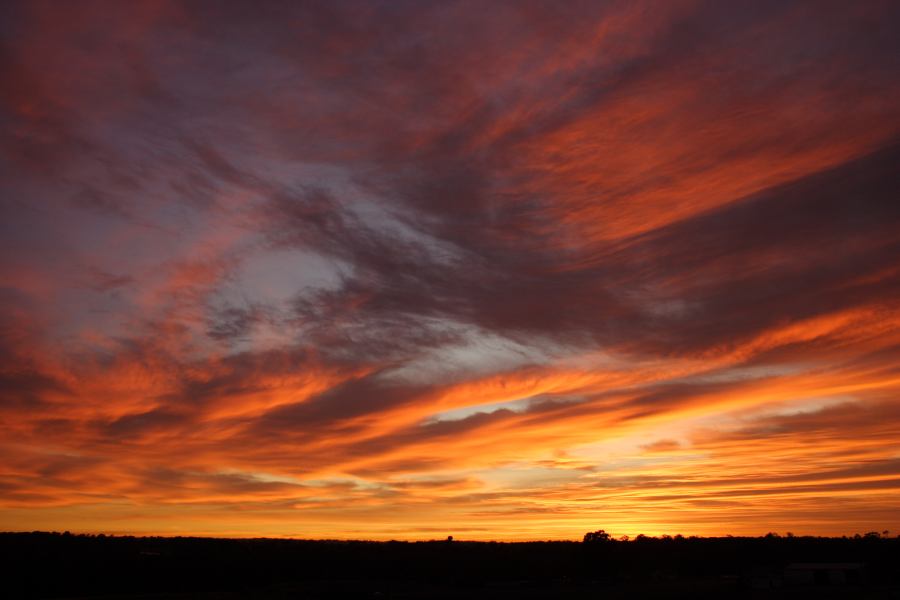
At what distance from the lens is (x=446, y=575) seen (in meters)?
112

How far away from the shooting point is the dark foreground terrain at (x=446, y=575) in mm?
81312

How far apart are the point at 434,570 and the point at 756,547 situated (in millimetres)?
101785

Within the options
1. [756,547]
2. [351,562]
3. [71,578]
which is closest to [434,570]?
[351,562]

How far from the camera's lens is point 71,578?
94.5 meters

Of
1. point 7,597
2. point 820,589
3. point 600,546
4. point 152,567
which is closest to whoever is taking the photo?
point 7,597

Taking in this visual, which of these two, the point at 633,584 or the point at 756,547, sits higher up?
the point at 756,547

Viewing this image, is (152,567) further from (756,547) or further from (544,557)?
(756,547)

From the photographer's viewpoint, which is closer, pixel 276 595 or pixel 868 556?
pixel 276 595

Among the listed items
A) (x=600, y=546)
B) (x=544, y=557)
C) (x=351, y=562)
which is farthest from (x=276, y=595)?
(x=600, y=546)

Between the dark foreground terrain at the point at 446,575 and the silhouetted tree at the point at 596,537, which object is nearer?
the dark foreground terrain at the point at 446,575

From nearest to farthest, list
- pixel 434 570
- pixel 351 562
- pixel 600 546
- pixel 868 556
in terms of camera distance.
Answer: pixel 434 570 < pixel 351 562 < pixel 868 556 < pixel 600 546

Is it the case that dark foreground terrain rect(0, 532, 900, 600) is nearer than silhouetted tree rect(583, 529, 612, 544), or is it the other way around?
dark foreground terrain rect(0, 532, 900, 600)

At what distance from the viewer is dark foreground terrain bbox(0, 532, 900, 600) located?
267 ft

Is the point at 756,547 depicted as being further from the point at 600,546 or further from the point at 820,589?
the point at 820,589
